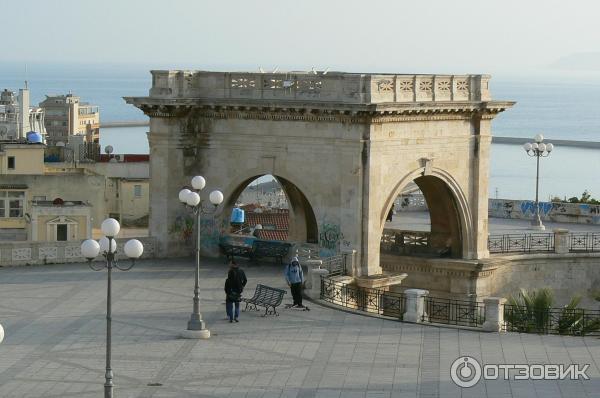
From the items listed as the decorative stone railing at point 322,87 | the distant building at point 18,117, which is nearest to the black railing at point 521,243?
the decorative stone railing at point 322,87

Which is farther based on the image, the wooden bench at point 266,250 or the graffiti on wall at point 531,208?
the graffiti on wall at point 531,208

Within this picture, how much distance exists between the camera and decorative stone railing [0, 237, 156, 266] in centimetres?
3875

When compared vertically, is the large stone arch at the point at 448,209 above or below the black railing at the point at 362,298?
above

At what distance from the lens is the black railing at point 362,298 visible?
34250 mm

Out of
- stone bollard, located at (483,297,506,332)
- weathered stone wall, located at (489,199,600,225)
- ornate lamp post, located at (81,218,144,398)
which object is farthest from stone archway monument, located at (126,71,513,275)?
ornate lamp post, located at (81,218,144,398)

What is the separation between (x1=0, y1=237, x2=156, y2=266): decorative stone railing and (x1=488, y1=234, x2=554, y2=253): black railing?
542 inches

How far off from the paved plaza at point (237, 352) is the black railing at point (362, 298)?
1692mm

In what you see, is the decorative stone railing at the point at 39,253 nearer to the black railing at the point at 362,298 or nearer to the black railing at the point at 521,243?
the black railing at the point at 362,298

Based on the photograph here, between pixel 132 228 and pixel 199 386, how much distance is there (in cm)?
3927

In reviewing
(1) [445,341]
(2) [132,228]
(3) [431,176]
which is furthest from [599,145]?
(1) [445,341]

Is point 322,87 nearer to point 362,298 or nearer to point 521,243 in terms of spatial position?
point 362,298

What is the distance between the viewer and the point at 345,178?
3856 cm

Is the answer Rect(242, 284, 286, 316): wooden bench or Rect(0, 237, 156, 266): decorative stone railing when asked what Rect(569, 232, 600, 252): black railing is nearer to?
Rect(0, 237, 156, 266): decorative stone railing

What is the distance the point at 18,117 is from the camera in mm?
89875
